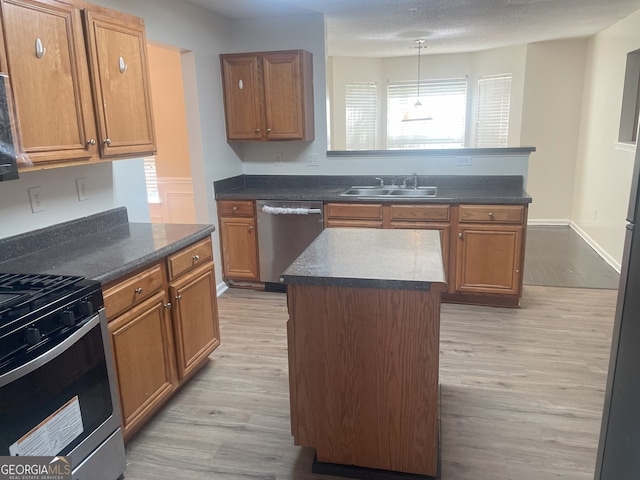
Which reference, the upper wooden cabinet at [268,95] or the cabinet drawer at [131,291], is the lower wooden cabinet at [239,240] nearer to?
the upper wooden cabinet at [268,95]

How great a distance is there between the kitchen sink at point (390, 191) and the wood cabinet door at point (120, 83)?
187 cm

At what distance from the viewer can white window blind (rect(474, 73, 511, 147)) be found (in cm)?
653

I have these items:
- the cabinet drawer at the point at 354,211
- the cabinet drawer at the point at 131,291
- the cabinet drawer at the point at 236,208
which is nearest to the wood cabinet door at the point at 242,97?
the cabinet drawer at the point at 236,208

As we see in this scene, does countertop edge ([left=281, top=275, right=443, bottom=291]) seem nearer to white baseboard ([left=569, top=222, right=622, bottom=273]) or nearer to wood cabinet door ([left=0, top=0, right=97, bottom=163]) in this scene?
wood cabinet door ([left=0, top=0, right=97, bottom=163])

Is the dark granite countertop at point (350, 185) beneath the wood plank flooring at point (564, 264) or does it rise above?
above

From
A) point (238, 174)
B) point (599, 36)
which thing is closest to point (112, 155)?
point (238, 174)

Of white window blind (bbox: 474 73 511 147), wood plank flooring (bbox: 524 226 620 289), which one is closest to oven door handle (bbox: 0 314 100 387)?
wood plank flooring (bbox: 524 226 620 289)

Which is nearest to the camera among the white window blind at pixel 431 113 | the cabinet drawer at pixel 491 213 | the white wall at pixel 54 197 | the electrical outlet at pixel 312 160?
→ the white wall at pixel 54 197

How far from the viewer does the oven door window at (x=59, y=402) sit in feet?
4.60

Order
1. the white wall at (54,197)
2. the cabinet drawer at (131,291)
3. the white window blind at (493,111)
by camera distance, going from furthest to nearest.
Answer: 1. the white window blind at (493,111)
2. the white wall at (54,197)
3. the cabinet drawer at (131,291)

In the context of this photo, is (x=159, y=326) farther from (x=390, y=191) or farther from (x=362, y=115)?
(x=362, y=115)

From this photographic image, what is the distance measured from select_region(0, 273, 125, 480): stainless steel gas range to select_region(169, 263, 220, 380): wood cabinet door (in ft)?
1.89

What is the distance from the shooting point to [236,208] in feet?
13.2

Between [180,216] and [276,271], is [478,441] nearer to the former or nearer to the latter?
[276,271]
